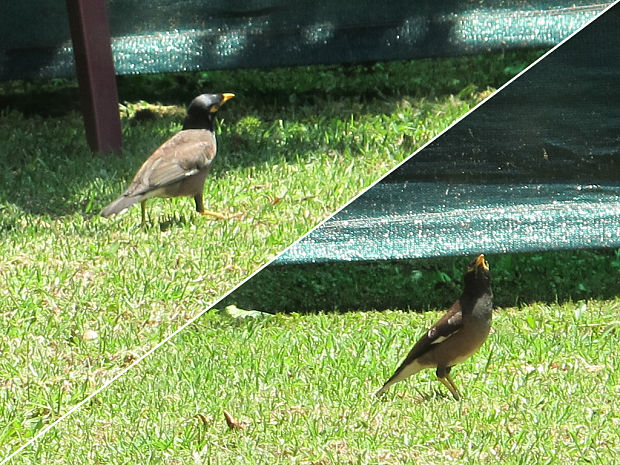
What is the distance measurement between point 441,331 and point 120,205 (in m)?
0.60

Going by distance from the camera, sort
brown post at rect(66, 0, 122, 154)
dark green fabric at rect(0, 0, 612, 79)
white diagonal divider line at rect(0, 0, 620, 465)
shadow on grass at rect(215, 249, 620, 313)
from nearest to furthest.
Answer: white diagonal divider line at rect(0, 0, 620, 465) → shadow on grass at rect(215, 249, 620, 313) → brown post at rect(66, 0, 122, 154) → dark green fabric at rect(0, 0, 612, 79)

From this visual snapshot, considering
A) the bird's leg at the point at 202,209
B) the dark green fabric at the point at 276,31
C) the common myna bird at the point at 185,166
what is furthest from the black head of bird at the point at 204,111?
the dark green fabric at the point at 276,31

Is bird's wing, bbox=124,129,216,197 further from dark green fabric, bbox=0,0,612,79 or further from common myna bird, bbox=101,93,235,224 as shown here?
dark green fabric, bbox=0,0,612,79

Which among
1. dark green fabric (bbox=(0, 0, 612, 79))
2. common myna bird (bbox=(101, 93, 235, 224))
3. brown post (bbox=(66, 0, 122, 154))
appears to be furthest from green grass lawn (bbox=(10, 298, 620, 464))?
dark green fabric (bbox=(0, 0, 612, 79))

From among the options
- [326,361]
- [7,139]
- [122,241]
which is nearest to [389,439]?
[326,361]

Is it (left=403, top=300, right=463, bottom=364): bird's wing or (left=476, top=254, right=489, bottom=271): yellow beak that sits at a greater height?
(left=476, top=254, right=489, bottom=271): yellow beak

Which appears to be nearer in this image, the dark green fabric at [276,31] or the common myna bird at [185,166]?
the common myna bird at [185,166]

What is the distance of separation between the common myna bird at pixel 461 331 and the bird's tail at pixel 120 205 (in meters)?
0.55

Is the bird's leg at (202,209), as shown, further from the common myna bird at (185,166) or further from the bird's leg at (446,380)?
the bird's leg at (446,380)

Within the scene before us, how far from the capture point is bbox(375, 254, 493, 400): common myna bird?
197 cm

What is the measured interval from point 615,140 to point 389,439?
70 centimetres

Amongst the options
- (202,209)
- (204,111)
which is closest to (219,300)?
(202,209)

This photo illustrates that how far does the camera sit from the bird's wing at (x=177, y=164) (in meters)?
2.12

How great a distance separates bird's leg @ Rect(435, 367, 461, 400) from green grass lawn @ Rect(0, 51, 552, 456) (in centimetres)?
35
